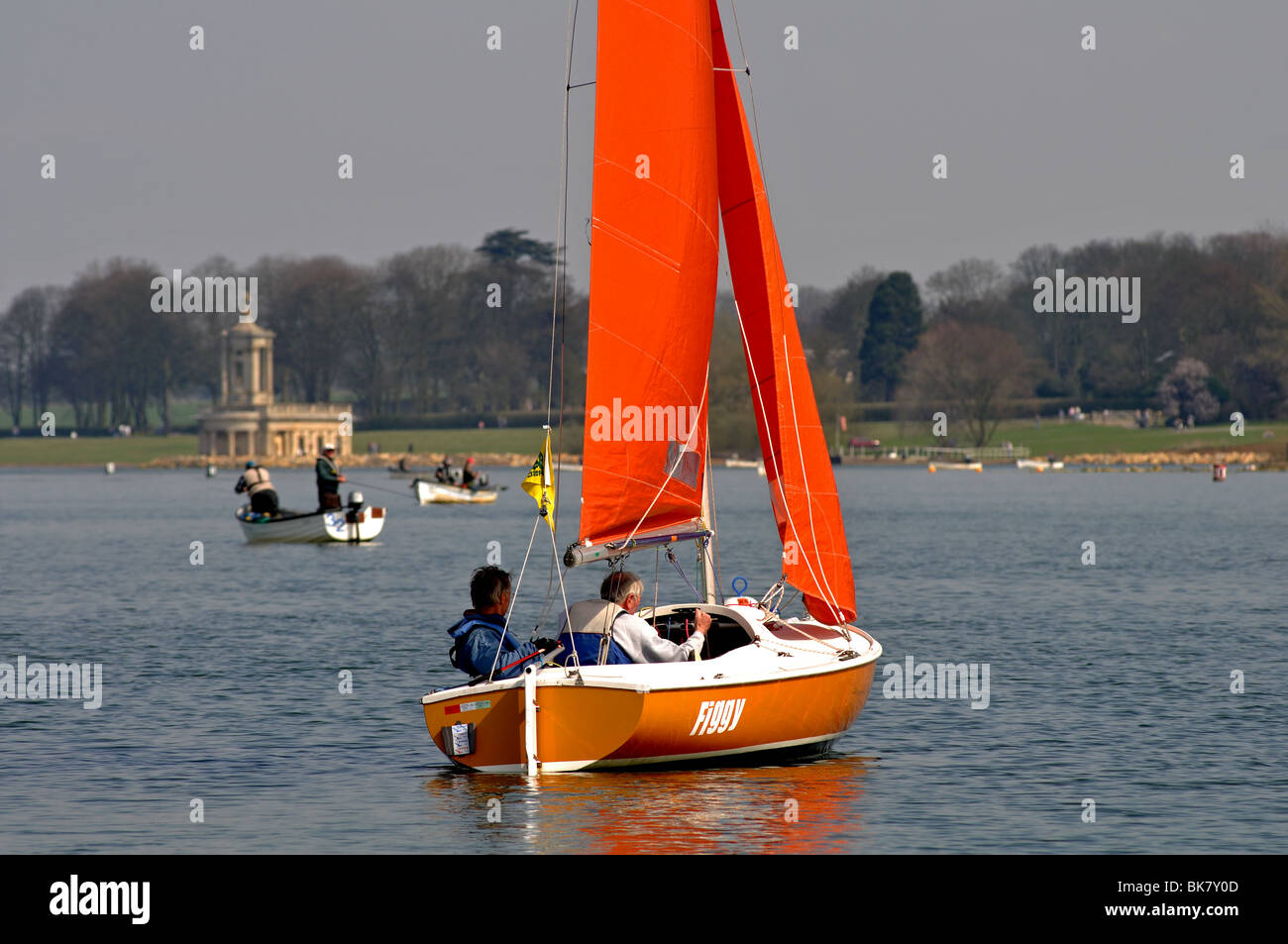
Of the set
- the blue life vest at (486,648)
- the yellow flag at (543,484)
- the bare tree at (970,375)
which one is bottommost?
the blue life vest at (486,648)

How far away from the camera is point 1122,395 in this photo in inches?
6545

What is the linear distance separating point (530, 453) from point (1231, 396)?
62363 mm

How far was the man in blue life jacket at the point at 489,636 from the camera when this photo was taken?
14.2 meters

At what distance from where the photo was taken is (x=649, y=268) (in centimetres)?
1598

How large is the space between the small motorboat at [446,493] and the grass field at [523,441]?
197 ft

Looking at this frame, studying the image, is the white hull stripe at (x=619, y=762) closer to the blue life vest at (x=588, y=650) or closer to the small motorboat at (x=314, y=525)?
the blue life vest at (x=588, y=650)

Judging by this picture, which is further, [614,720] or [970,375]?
[970,375]

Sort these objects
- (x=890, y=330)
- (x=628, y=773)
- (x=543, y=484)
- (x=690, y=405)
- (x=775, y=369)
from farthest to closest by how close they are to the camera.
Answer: (x=890, y=330), (x=775, y=369), (x=690, y=405), (x=543, y=484), (x=628, y=773)

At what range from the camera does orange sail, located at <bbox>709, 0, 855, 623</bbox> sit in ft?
55.2

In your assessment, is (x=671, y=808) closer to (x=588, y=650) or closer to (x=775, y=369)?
(x=588, y=650)

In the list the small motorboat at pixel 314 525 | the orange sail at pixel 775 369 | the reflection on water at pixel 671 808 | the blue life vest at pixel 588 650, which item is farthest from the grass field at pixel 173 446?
the blue life vest at pixel 588 650

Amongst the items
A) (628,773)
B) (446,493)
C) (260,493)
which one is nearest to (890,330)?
(446,493)

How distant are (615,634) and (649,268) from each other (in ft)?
11.4

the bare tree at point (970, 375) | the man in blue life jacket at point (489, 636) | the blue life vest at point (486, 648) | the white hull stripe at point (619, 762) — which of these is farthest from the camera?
the bare tree at point (970, 375)
